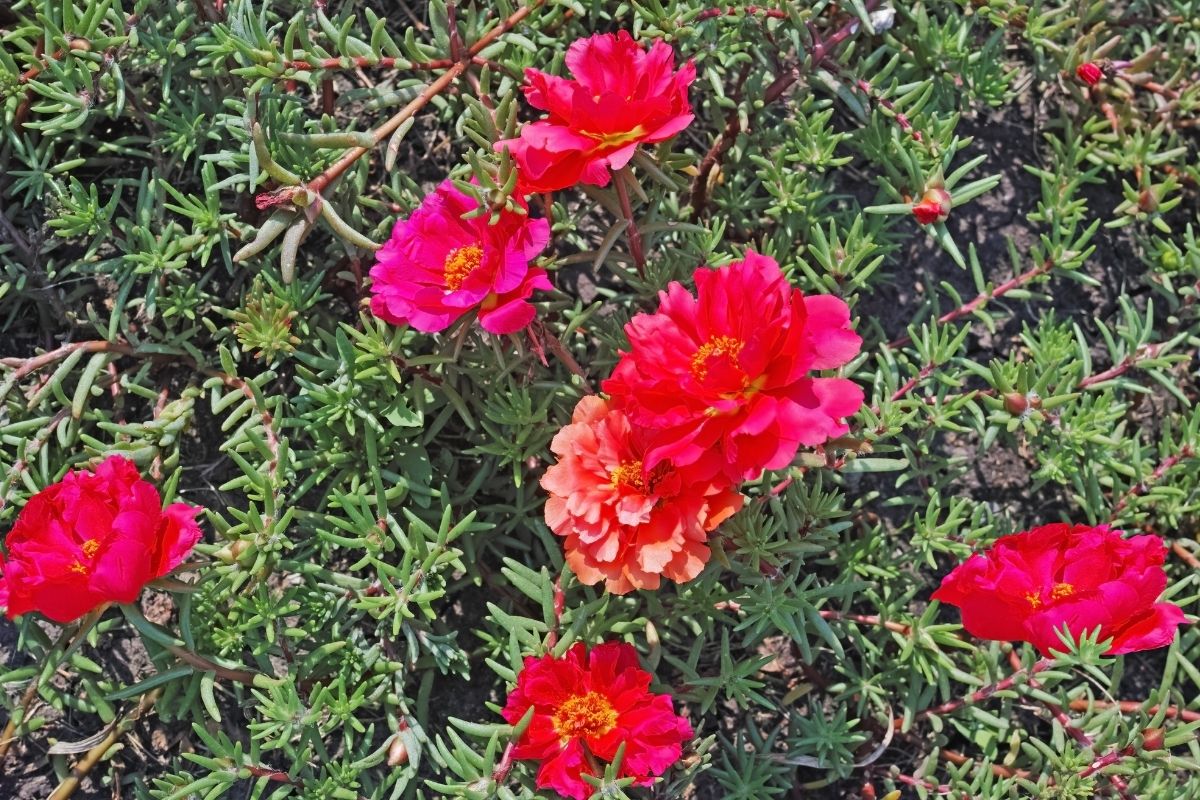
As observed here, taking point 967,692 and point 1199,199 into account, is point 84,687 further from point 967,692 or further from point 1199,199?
point 1199,199

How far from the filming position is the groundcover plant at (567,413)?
1.94 metres

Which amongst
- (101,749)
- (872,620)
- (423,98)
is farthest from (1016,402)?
(101,749)

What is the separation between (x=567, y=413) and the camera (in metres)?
2.39

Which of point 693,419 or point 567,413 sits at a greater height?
point 693,419

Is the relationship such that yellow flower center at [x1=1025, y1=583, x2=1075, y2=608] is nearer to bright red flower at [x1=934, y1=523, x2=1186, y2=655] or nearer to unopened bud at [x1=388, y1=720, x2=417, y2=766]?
bright red flower at [x1=934, y1=523, x2=1186, y2=655]

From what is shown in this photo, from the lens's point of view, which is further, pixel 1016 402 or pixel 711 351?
pixel 1016 402

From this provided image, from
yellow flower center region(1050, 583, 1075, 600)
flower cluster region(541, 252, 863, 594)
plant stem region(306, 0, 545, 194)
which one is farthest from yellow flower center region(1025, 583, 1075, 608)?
plant stem region(306, 0, 545, 194)

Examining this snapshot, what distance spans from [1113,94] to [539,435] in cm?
188

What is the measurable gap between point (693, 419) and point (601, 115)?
0.57 meters

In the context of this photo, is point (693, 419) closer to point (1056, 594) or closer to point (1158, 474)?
point (1056, 594)

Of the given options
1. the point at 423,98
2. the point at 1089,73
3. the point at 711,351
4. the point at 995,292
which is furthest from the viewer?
the point at 1089,73

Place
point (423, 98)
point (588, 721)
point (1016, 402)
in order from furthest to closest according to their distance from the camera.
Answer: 1. point (1016, 402)
2. point (423, 98)
3. point (588, 721)

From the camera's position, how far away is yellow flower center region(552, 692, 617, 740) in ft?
6.54

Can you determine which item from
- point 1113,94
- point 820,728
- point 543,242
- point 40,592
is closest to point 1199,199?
point 1113,94
